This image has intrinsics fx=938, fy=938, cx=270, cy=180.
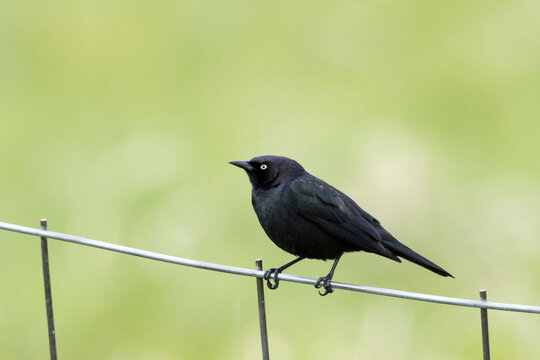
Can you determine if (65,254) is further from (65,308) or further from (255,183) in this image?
(255,183)

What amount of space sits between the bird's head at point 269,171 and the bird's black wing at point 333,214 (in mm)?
52

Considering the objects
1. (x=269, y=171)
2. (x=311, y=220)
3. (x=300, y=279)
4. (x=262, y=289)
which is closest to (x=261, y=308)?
(x=262, y=289)

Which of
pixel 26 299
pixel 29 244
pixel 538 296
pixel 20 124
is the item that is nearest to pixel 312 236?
pixel 538 296

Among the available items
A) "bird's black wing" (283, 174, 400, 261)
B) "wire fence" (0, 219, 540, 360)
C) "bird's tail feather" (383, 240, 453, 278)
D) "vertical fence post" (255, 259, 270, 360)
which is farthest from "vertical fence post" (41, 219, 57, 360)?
"bird's tail feather" (383, 240, 453, 278)

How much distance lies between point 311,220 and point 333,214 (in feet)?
0.27

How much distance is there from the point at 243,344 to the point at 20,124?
2.61 meters

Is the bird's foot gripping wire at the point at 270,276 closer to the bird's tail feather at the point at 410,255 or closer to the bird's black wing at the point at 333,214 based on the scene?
the bird's black wing at the point at 333,214

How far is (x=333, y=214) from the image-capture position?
3346mm

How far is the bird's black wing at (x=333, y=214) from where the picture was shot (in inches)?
128

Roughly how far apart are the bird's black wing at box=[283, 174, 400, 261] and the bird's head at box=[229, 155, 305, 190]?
0.17 feet

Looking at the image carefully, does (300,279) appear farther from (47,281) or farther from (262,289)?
(47,281)

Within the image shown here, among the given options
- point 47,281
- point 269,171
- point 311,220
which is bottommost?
point 47,281

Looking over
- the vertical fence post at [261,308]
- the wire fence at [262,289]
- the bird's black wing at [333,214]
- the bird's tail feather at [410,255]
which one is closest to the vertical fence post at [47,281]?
the wire fence at [262,289]

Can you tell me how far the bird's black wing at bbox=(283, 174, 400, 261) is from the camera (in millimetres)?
3258
